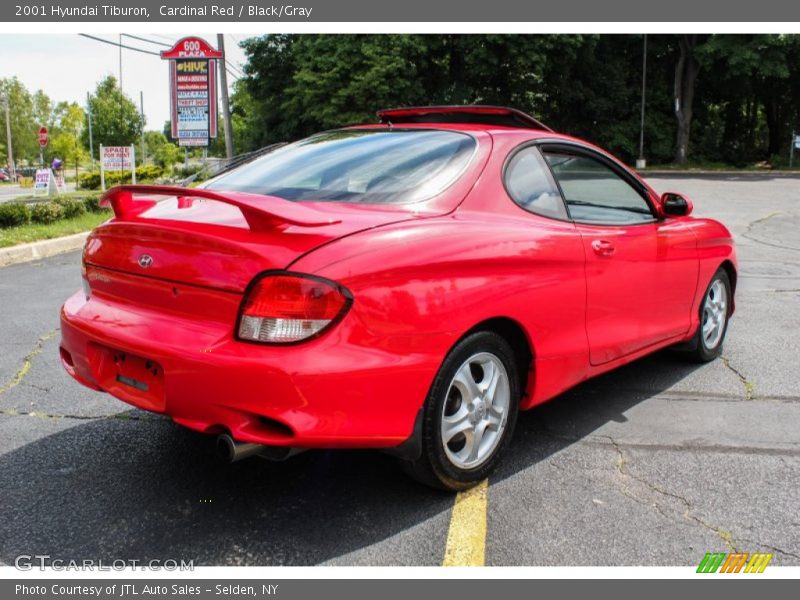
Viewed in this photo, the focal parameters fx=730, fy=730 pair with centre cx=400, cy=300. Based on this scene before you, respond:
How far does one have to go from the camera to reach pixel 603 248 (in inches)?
141

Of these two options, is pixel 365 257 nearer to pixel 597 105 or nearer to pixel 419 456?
pixel 419 456

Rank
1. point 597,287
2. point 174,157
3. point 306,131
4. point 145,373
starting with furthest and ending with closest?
point 174,157 < point 306,131 < point 597,287 < point 145,373

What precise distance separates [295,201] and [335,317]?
0.78 metres

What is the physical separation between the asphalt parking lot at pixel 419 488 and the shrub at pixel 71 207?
9383mm

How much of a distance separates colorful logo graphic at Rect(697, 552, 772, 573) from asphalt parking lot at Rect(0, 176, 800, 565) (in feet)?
0.11

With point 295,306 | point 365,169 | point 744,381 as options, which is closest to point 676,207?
point 744,381

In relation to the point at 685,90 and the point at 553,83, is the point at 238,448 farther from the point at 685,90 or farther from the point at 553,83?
the point at 685,90

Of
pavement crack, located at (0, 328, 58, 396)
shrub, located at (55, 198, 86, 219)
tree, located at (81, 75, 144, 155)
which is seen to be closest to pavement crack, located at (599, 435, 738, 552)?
pavement crack, located at (0, 328, 58, 396)

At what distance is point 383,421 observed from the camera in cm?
260

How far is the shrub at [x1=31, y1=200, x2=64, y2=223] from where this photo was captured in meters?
12.3

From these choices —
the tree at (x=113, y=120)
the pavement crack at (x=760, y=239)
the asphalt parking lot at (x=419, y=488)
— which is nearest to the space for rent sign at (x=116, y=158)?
the pavement crack at (x=760, y=239)

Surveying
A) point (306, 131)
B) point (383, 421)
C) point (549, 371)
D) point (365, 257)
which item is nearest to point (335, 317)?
point (365, 257)

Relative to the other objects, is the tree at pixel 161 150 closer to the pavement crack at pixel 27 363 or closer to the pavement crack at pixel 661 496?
the pavement crack at pixel 27 363

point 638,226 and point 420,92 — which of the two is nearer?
point 638,226
